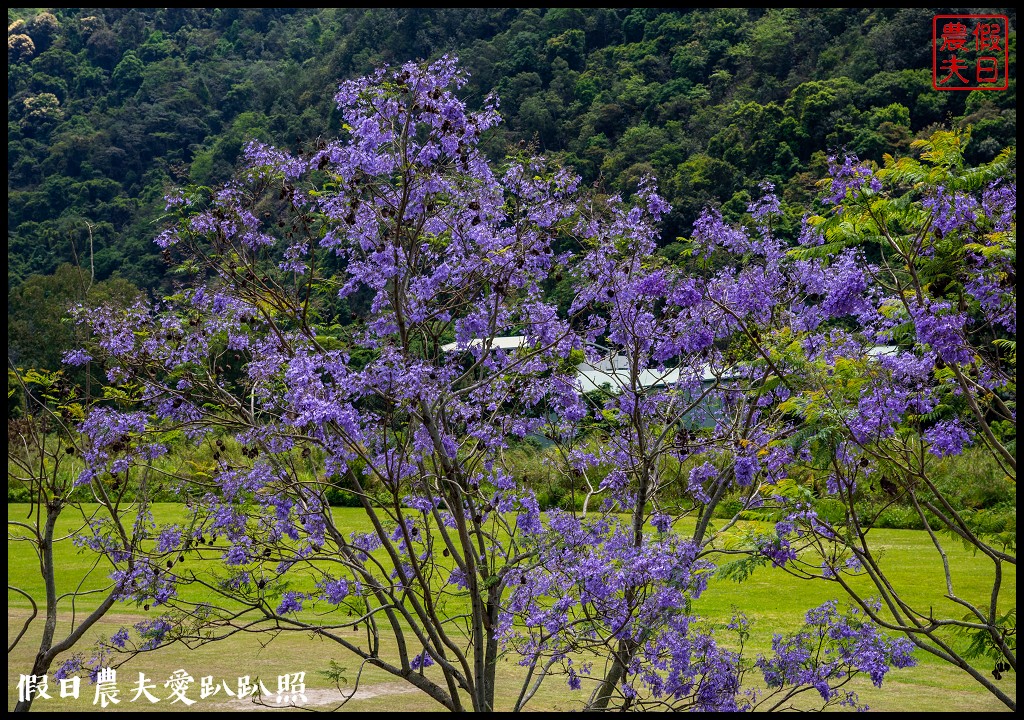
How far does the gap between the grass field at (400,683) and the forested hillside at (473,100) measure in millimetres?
8569

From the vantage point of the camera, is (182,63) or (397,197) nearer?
(397,197)

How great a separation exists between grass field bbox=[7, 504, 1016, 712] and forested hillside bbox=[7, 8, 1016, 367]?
Result: 337 inches

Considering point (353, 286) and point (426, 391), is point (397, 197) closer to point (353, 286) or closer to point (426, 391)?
point (353, 286)

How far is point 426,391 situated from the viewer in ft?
12.7

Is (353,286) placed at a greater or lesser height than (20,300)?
lesser

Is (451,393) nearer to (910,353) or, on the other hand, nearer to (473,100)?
(910,353)

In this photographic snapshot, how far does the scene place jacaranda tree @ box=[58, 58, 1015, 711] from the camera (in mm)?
3807

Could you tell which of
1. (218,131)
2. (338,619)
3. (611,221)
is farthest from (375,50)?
(611,221)

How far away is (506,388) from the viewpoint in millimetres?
4703

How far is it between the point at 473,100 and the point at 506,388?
33.7 meters

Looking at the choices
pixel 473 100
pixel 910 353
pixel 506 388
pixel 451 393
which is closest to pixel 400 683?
pixel 506 388

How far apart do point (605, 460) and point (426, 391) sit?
1403 millimetres

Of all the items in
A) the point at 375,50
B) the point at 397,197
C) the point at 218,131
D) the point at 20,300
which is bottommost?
the point at 397,197

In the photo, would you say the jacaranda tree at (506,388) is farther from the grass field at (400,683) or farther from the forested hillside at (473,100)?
the forested hillside at (473,100)
